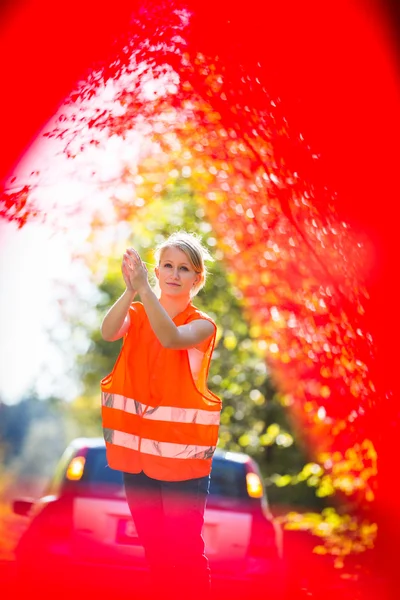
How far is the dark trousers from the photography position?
374 cm

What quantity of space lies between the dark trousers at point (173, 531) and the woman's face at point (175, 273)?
2.73 feet

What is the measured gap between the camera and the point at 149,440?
3854 millimetres

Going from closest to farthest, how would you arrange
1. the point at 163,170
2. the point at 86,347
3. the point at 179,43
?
the point at 179,43, the point at 163,170, the point at 86,347

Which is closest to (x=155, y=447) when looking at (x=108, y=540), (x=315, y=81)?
(x=108, y=540)

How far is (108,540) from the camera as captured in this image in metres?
5.41

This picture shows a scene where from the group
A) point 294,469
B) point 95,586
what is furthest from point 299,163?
point 294,469

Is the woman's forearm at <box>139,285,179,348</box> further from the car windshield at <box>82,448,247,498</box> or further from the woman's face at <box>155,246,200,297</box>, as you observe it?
the car windshield at <box>82,448,247,498</box>

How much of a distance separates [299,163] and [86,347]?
20682 millimetres

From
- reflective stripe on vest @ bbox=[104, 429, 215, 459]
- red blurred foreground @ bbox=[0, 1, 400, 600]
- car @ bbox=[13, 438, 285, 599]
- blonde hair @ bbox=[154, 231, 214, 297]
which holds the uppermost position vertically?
red blurred foreground @ bbox=[0, 1, 400, 600]

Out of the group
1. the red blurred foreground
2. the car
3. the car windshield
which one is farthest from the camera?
the car windshield

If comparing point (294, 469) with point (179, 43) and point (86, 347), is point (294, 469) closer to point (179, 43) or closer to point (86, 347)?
point (86, 347)

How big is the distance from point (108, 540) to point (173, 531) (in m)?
1.79

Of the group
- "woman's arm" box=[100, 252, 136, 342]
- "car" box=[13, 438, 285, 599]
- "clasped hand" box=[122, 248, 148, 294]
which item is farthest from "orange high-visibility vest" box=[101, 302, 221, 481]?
"car" box=[13, 438, 285, 599]

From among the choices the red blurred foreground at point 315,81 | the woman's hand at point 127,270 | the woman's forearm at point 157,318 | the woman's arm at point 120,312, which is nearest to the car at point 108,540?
the red blurred foreground at point 315,81
